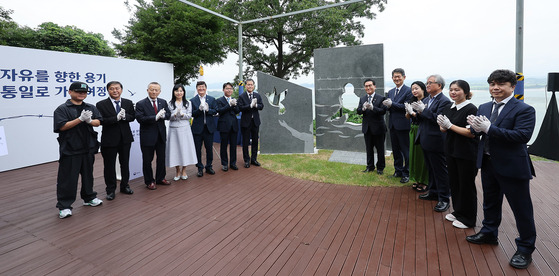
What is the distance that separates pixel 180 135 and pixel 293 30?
11413 mm

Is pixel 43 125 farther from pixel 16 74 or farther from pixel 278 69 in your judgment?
pixel 278 69

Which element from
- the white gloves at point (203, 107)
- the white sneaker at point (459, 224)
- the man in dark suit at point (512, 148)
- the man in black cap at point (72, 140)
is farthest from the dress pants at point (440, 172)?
A: the man in black cap at point (72, 140)

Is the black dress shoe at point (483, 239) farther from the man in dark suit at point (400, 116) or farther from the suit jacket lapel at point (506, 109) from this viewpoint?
the man in dark suit at point (400, 116)

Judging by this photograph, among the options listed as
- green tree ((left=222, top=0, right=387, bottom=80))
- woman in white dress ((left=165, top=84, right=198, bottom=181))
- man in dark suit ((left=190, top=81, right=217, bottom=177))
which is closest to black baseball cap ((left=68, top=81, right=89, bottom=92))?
woman in white dress ((left=165, top=84, right=198, bottom=181))

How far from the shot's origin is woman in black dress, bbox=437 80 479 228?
280 centimetres

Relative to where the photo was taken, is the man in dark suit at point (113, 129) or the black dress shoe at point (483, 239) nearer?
the black dress shoe at point (483, 239)

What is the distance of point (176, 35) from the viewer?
988 cm

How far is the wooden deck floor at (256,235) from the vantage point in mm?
2348

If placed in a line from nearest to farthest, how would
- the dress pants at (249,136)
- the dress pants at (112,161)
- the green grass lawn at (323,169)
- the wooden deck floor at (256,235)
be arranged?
1. the wooden deck floor at (256,235)
2. the dress pants at (112,161)
3. the green grass lawn at (323,169)
4. the dress pants at (249,136)

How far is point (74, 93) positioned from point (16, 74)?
141 inches

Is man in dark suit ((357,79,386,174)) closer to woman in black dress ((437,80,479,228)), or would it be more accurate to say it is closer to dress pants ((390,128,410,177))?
dress pants ((390,128,410,177))

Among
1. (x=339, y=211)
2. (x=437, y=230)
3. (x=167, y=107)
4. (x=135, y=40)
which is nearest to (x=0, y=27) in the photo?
(x=135, y=40)

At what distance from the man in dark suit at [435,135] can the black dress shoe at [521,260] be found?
1132mm

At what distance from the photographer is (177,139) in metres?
4.79
